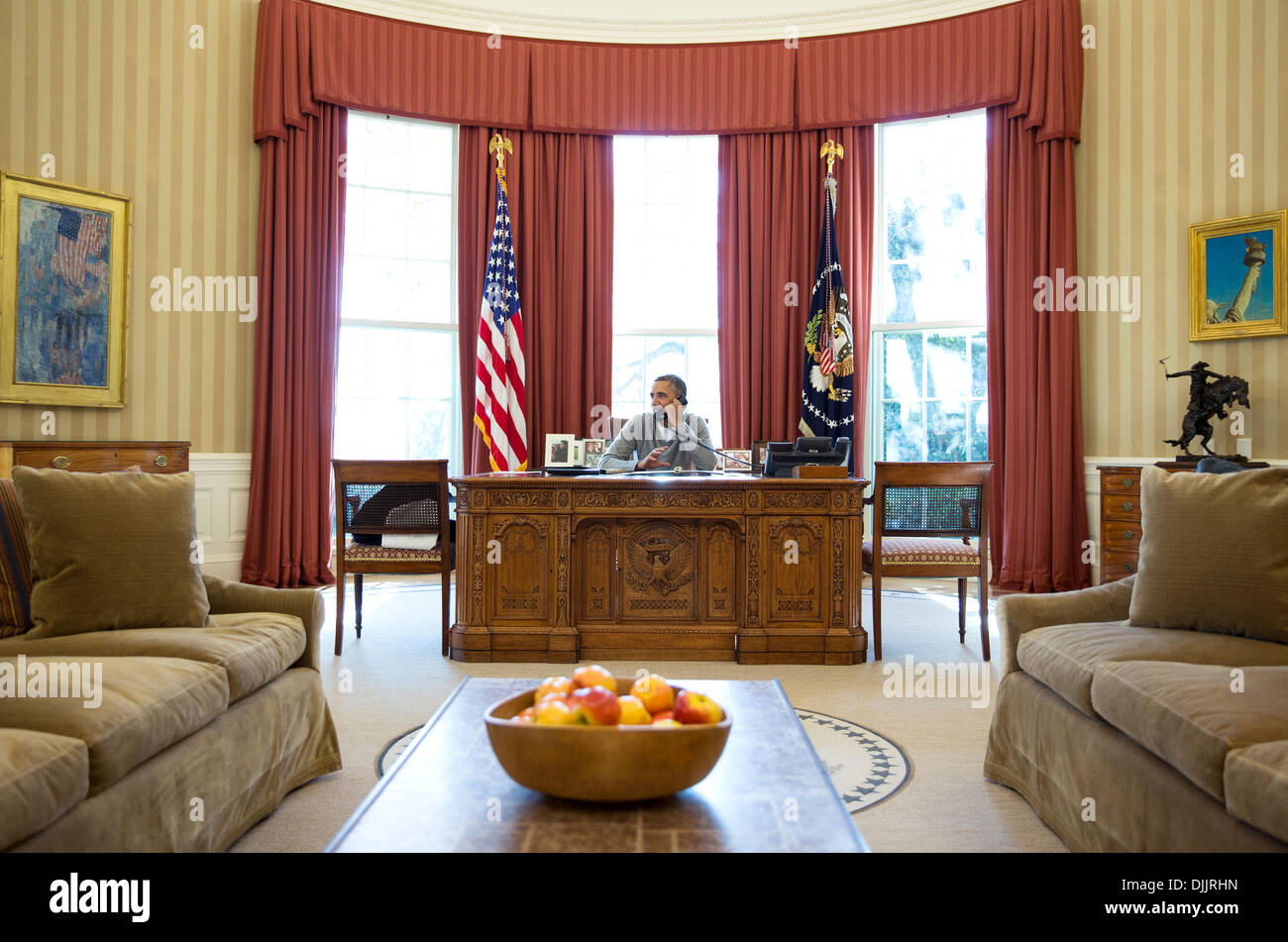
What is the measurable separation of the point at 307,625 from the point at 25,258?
406cm

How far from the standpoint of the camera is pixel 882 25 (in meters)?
6.68

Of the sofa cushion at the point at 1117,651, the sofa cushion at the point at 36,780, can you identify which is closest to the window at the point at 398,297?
the sofa cushion at the point at 1117,651

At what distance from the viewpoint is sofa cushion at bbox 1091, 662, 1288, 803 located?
1.64 meters

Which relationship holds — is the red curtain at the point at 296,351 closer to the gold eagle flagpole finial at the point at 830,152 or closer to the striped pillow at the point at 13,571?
the gold eagle flagpole finial at the point at 830,152

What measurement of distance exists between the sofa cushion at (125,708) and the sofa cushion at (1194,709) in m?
2.00

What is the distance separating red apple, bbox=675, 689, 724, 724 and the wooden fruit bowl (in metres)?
0.05

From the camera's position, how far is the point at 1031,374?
20.6 ft

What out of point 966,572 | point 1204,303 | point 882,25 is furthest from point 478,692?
point 882,25

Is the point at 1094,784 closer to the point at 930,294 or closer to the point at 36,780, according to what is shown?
the point at 36,780

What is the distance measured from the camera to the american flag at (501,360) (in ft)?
20.4

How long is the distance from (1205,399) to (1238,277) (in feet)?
2.70

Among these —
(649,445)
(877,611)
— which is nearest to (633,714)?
(877,611)

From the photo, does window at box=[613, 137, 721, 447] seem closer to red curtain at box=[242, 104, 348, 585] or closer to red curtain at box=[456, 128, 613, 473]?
red curtain at box=[456, 128, 613, 473]

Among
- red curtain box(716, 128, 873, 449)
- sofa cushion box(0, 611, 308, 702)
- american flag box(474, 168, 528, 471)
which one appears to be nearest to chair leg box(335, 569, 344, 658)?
american flag box(474, 168, 528, 471)
